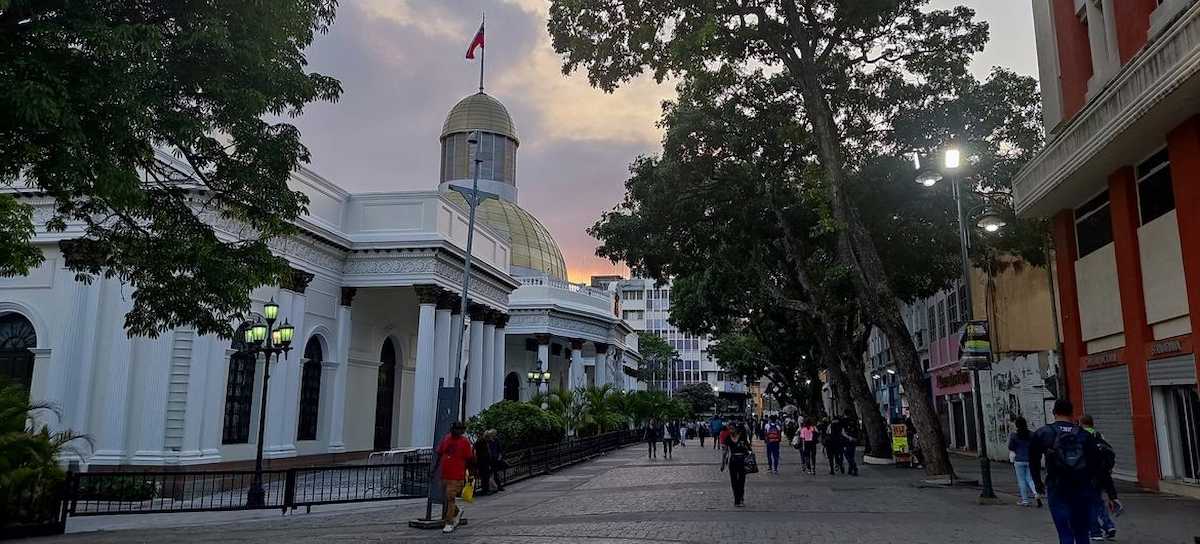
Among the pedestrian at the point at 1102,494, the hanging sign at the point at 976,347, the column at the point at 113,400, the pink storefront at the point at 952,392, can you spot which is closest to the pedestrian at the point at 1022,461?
the hanging sign at the point at 976,347

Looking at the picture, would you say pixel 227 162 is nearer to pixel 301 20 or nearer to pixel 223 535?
pixel 301 20

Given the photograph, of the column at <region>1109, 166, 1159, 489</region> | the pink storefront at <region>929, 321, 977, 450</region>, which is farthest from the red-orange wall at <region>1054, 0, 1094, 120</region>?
the pink storefront at <region>929, 321, 977, 450</region>

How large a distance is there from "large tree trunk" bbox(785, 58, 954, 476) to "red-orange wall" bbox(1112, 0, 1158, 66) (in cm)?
585

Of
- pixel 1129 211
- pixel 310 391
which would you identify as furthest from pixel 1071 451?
pixel 310 391

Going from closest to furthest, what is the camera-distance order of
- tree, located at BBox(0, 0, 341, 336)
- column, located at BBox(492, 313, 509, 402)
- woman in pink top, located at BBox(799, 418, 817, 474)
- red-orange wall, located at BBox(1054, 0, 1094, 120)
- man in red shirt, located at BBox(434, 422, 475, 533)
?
tree, located at BBox(0, 0, 341, 336) → man in red shirt, located at BBox(434, 422, 475, 533) → red-orange wall, located at BBox(1054, 0, 1094, 120) → woman in pink top, located at BBox(799, 418, 817, 474) → column, located at BBox(492, 313, 509, 402)

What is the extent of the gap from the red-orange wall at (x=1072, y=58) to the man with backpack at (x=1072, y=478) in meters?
12.7

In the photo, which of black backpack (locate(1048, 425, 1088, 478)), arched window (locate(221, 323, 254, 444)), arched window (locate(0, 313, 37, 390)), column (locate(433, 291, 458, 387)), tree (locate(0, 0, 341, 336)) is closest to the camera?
black backpack (locate(1048, 425, 1088, 478))

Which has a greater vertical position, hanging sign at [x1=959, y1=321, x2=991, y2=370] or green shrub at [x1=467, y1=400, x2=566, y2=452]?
hanging sign at [x1=959, y1=321, x2=991, y2=370]

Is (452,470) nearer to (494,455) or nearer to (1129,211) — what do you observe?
(494,455)

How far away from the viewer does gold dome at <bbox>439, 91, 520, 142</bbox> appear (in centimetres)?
6362

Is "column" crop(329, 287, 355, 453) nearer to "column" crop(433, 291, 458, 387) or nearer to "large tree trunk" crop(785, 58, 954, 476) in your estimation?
"column" crop(433, 291, 458, 387)

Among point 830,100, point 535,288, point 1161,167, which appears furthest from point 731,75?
point 535,288

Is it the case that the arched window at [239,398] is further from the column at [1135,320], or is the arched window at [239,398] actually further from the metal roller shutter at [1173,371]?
the metal roller shutter at [1173,371]

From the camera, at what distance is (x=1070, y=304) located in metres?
18.9
